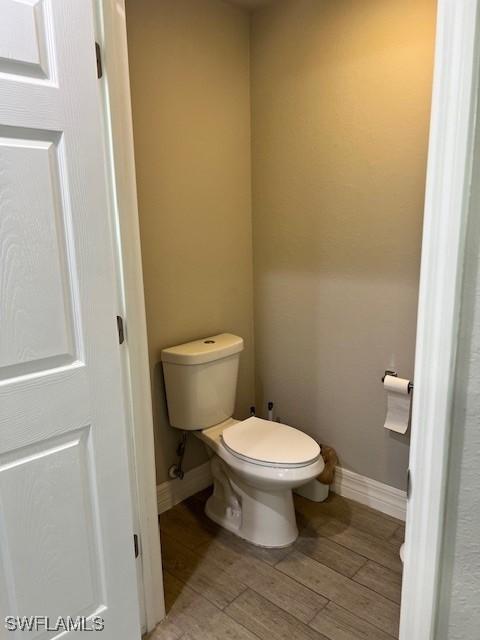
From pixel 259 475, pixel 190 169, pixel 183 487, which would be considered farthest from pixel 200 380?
pixel 190 169

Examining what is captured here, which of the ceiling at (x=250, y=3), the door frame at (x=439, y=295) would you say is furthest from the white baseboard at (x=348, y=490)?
the ceiling at (x=250, y=3)

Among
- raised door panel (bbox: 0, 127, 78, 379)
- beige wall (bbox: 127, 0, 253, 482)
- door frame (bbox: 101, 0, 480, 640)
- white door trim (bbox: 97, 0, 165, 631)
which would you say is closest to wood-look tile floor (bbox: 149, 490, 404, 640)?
white door trim (bbox: 97, 0, 165, 631)

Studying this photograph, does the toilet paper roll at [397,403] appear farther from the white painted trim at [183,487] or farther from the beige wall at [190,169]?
the white painted trim at [183,487]

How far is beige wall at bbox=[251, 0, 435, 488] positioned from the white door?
125 cm

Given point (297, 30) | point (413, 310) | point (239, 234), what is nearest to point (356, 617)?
point (413, 310)

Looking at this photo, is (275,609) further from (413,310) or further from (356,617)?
(413,310)

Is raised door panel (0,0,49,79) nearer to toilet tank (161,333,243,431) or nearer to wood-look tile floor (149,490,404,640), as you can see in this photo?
toilet tank (161,333,243,431)

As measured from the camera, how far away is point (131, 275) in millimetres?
1438

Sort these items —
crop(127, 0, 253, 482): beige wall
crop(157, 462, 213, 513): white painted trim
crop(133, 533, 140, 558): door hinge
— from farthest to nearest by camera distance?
crop(157, 462, 213, 513): white painted trim
crop(127, 0, 253, 482): beige wall
crop(133, 533, 140, 558): door hinge

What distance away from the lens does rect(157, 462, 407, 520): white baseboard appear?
223 cm

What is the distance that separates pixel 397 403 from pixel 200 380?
2.95ft

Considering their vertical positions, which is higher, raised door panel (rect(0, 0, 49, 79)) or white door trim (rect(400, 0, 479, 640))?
raised door panel (rect(0, 0, 49, 79))

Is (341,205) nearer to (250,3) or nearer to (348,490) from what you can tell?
(250,3)

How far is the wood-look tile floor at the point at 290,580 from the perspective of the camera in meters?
1.65
